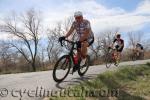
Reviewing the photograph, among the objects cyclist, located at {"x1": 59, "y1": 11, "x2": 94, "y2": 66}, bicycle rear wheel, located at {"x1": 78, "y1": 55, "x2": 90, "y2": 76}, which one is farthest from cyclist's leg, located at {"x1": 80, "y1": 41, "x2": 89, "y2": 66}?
bicycle rear wheel, located at {"x1": 78, "y1": 55, "x2": 90, "y2": 76}

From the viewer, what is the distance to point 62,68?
9.88 meters

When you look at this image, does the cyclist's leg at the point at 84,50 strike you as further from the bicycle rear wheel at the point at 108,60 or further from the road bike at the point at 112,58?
the road bike at the point at 112,58

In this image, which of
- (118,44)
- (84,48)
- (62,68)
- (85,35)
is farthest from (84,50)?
(118,44)

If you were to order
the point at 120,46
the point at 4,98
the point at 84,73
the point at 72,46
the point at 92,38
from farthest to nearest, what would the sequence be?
the point at 120,46
the point at 84,73
the point at 92,38
the point at 72,46
the point at 4,98

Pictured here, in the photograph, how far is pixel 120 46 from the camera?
1884 centimetres

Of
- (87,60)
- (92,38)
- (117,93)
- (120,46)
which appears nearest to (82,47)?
(92,38)

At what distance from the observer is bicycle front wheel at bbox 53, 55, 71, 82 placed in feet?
31.8

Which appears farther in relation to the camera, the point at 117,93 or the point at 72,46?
the point at 72,46

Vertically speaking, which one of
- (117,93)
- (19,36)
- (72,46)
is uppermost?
(19,36)

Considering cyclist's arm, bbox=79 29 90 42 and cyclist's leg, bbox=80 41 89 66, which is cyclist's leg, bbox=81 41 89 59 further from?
cyclist's arm, bbox=79 29 90 42

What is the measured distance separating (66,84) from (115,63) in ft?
32.8

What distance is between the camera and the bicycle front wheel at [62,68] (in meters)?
9.70

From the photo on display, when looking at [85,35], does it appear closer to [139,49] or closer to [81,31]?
[81,31]

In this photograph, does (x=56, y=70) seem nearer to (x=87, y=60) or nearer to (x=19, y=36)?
(x=87, y=60)
